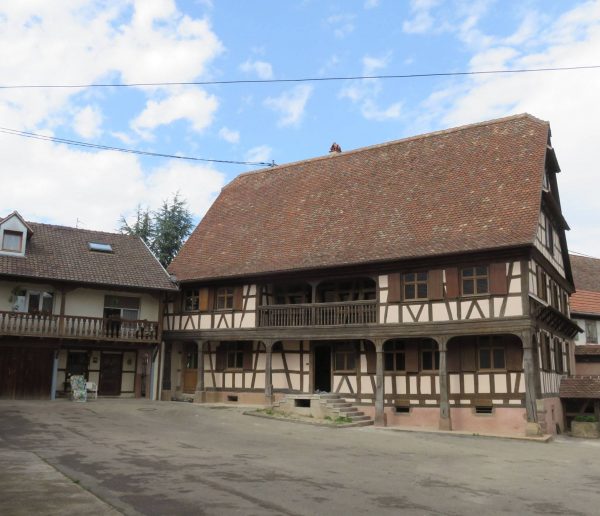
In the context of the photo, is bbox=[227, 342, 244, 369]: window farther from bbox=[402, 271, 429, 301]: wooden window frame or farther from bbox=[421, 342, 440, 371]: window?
bbox=[402, 271, 429, 301]: wooden window frame

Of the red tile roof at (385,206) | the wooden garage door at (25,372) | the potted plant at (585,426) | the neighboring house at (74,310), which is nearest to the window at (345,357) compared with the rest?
the red tile roof at (385,206)

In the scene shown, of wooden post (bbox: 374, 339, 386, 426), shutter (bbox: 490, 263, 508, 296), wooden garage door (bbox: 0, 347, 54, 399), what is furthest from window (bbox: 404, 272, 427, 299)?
wooden garage door (bbox: 0, 347, 54, 399)

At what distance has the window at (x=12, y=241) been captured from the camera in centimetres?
2589

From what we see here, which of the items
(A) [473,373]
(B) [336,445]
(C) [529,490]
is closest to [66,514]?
(C) [529,490]

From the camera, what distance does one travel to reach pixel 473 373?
71.2 ft

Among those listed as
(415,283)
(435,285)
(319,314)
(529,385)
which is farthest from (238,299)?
(529,385)

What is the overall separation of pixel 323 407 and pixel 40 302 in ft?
41.5

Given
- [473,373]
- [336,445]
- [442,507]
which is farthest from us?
[473,373]

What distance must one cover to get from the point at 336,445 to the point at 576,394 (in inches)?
454

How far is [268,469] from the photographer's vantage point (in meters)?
11.9

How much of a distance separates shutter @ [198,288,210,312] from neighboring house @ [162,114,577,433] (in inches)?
2.3

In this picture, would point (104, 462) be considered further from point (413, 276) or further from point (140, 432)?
point (413, 276)

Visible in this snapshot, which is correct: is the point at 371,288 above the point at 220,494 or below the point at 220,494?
above

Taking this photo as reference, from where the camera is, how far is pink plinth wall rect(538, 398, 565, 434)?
2094cm
